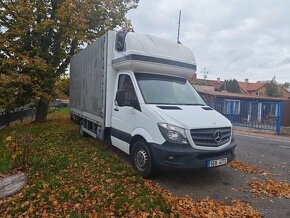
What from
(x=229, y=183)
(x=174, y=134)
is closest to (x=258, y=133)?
(x=229, y=183)

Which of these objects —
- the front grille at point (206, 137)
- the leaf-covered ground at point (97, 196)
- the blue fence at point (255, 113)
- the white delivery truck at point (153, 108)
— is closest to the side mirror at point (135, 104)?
the white delivery truck at point (153, 108)

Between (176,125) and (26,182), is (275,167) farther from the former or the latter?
(26,182)

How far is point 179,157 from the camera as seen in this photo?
371cm

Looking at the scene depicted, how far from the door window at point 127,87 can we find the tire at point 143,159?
39.3 inches

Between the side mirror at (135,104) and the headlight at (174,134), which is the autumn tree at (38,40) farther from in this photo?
the headlight at (174,134)

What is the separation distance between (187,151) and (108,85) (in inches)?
111

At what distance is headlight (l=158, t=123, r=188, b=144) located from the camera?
12.1ft

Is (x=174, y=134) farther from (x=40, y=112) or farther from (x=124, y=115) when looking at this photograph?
(x=40, y=112)

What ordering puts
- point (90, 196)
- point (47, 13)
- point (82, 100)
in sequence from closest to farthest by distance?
point (90, 196)
point (82, 100)
point (47, 13)

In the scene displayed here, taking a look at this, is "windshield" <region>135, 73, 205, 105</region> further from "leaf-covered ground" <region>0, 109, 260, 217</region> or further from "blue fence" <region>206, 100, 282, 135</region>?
"blue fence" <region>206, 100, 282, 135</region>

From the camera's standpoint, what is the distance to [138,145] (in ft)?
14.4

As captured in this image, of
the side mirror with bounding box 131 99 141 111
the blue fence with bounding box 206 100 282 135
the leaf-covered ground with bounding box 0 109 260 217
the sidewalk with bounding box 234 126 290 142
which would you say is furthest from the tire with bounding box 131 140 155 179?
the blue fence with bounding box 206 100 282 135

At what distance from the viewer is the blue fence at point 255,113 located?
1224 centimetres

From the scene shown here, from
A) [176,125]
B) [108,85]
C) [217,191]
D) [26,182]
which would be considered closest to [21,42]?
[108,85]
